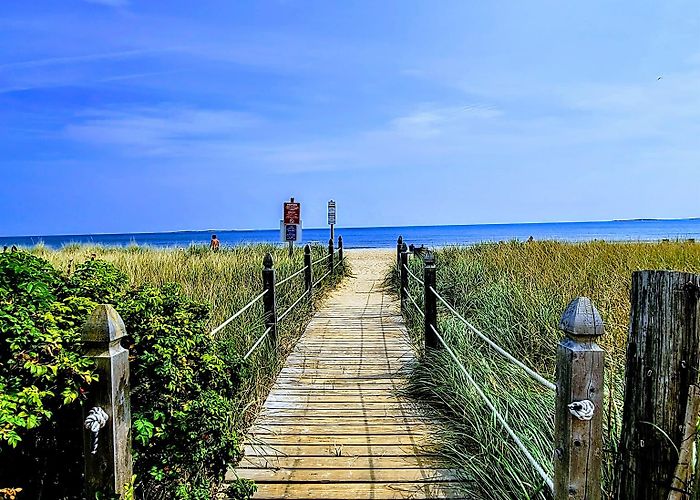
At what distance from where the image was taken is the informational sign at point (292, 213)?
15.8 m

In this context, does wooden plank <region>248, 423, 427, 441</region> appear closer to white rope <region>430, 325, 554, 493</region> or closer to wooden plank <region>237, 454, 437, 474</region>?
wooden plank <region>237, 454, 437, 474</region>

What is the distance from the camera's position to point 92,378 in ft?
6.81

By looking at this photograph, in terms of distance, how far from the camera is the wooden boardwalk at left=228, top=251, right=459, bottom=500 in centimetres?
340

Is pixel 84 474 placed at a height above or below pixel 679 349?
below

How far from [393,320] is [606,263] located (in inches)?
166

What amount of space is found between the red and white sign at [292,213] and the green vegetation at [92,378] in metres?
12.4

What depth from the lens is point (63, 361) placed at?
2.12m

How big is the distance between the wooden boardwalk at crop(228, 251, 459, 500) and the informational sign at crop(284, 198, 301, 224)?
8470 millimetres

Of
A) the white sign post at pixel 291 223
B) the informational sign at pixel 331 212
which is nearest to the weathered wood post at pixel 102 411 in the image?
the white sign post at pixel 291 223

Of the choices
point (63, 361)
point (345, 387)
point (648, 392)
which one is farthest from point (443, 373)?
point (63, 361)

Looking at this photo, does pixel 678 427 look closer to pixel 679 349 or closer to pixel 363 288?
pixel 679 349

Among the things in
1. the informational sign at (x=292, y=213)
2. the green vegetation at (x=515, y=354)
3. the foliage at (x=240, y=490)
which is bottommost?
the foliage at (x=240, y=490)

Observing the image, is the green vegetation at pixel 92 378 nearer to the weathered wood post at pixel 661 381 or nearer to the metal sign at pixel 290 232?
the weathered wood post at pixel 661 381

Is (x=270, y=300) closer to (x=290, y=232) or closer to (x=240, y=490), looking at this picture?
(x=240, y=490)
